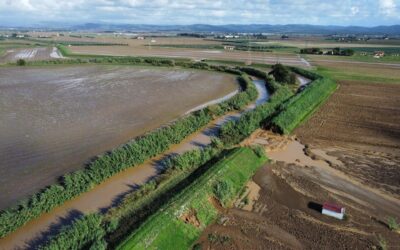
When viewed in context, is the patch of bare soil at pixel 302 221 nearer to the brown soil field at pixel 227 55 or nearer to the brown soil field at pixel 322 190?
the brown soil field at pixel 322 190

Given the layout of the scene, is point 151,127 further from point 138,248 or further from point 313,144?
point 138,248

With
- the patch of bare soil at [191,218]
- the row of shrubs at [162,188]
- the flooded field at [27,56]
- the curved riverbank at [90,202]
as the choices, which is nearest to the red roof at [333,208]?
the row of shrubs at [162,188]

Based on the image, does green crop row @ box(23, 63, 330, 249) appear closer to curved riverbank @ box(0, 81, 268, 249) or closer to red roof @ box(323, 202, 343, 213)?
curved riverbank @ box(0, 81, 268, 249)

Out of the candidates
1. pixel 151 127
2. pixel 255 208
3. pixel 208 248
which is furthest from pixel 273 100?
pixel 208 248

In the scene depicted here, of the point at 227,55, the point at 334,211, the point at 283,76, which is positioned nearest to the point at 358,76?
the point at 283,76

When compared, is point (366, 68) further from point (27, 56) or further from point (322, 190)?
point (27, 56)

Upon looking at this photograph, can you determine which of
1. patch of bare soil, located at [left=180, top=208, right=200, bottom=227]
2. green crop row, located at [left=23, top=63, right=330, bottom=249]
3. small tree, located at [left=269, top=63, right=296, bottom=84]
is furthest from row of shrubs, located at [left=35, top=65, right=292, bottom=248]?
small tree, located at [left=269, top=63, right=296, bottom=84]
